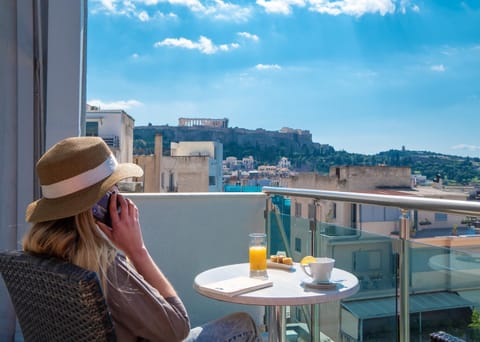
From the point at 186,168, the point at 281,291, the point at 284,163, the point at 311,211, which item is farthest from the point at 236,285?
the point at 186,168

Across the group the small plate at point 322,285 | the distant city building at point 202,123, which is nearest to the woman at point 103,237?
the small plate at point 322,285

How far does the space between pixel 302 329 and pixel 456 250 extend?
131 cm

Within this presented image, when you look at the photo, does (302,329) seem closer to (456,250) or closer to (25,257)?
(456,250)

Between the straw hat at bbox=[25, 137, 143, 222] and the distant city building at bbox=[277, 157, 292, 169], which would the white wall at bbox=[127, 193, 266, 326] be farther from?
the distant city building at bbox=[277, 157, 292, 169]

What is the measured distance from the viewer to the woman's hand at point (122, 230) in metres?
1.20

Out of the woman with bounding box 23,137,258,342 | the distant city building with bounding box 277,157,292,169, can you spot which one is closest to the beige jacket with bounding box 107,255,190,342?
the woman with bounding box 23,137,258,342

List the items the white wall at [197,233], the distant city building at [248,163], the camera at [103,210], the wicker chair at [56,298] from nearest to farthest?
the wicker chair at [56,298], the camera at [103,210], the white wall at [197,233], the distant city building at [248,163]

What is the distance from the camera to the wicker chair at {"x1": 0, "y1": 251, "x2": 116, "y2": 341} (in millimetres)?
930

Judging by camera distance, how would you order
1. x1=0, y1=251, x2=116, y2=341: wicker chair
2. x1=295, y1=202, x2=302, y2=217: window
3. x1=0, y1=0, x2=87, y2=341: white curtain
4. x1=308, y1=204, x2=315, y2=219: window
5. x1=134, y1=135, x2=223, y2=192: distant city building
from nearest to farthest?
x1=0, y1=251, x2=116, y2=341: wicker chair → x1=0, y1=0, x2=87, y2=341: white curtain → x1=308, y1=204, x2=315, y2=219: window → x1=295, y1=202, x2=302, y2=217: window → x1=134, y1=135, x2=223, y2=192: distant city building

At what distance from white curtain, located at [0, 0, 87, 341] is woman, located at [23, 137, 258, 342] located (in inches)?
68.0

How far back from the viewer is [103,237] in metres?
1.10

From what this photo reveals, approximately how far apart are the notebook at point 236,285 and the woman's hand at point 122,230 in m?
0.41

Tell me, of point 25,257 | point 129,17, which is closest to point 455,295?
point 25,257

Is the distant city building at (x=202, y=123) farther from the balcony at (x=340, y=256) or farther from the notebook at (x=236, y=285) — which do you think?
the notebook at (x=236, y=285)
